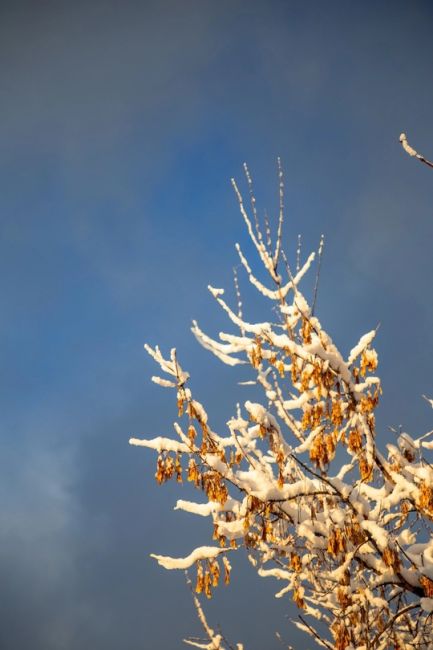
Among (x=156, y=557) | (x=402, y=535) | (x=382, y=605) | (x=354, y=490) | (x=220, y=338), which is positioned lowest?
(x=382, y=605)

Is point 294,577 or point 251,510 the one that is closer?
point 251,510

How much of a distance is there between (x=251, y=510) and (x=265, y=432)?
2.23 ft

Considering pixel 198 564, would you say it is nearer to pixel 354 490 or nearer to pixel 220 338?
pixel 354 490

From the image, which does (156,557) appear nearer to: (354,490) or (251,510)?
(251,510)

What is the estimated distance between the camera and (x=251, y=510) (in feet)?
13.0

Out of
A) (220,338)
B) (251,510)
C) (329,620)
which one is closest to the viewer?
(251,510)

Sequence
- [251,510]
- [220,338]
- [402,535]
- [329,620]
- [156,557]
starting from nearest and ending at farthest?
1. [251,510]
2. [156,557]
3. [220,338]
4. [402,535]
5. [329,620]

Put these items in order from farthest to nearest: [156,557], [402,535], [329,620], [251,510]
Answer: [329,620] → [402,535] → [156,557] → [251,510]

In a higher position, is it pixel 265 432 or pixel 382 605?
pixel 265 432

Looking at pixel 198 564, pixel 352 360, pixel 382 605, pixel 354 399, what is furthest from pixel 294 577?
pixel 352 360

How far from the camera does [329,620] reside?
21.0 ft

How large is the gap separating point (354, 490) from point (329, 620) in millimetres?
3355

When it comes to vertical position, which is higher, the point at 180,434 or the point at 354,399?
the point at 180,434

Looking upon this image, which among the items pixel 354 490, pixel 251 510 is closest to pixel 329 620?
pixel 354 490
